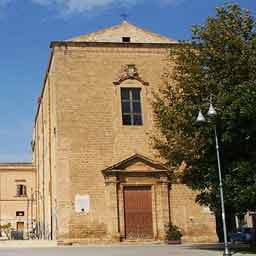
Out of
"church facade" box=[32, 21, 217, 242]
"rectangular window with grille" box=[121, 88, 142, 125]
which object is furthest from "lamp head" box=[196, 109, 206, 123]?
"rectangular window with grille" box=[121, 88, 142, 125]

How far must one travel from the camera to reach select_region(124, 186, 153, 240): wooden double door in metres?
31.1

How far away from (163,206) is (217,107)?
38.2 feet

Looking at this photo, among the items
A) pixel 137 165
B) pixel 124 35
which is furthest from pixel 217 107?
pixel 124 35

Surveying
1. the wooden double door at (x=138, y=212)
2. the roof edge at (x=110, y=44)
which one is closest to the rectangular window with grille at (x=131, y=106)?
the roof edge at (x=110, y=44)

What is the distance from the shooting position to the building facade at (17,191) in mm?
58062

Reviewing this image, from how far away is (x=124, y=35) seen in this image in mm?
34281

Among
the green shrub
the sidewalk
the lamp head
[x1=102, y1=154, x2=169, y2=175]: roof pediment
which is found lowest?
the sidewalk

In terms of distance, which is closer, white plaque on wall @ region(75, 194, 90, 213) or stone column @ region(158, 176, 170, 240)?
white plaque on wall @ region(75, 194, 90, 213)

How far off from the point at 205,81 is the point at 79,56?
12723 millimetres

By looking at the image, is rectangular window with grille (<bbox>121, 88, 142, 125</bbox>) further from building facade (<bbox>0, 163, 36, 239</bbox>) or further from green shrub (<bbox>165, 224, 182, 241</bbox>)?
building facade (<bbox>0, 163, 36, 239</bbox>)

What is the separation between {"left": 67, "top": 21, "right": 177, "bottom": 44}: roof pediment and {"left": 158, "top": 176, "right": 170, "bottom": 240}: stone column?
8.84m

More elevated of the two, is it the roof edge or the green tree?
the roof edge

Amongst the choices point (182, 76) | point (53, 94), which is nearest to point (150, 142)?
point (53, 94)

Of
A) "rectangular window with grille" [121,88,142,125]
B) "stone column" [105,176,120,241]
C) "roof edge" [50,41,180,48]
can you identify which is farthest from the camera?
"rectangular window with grille" [121,88,142,125]
